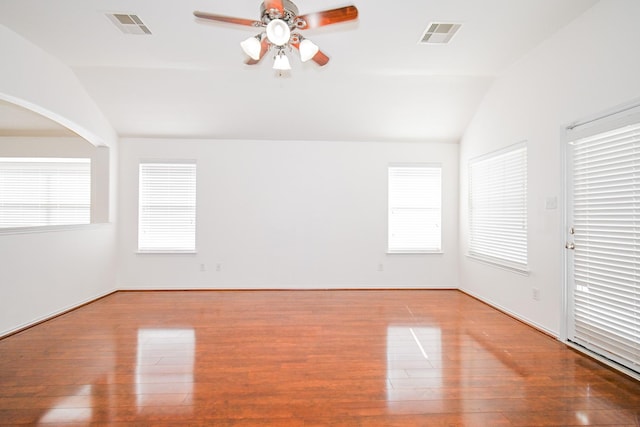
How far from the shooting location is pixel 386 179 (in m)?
5.18

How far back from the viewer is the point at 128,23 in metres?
3.01

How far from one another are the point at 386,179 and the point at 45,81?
4.72 meters

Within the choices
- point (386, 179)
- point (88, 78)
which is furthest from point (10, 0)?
point (386, 179)

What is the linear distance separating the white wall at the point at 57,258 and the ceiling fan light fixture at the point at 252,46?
3.15 metres

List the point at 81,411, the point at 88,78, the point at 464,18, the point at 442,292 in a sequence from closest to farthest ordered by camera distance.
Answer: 1. the point at 81,411
2. the point at 464,18
3. the point at 88,78
4. the point at 442,292

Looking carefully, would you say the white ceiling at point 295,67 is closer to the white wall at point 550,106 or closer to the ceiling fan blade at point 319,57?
the white wall at point 550,106

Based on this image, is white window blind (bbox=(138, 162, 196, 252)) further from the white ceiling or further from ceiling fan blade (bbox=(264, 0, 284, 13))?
ceiling fan blade (bbox=(264, 0, 284, 13))

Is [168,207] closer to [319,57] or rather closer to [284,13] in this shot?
[319,57]

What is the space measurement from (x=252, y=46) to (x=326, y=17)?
59 centimetres

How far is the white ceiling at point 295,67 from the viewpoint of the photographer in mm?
2787

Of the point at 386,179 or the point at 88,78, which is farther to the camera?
the point at 386,179

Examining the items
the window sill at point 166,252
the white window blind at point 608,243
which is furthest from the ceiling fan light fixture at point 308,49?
the window sill at point 166,252

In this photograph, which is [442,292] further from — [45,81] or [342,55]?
[45,81]

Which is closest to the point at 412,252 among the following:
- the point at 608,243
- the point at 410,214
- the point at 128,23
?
the point at 410,214
